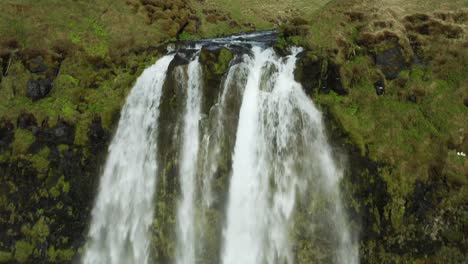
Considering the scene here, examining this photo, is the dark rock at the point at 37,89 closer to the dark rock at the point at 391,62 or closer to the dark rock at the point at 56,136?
the dark rock at the point at 56,136

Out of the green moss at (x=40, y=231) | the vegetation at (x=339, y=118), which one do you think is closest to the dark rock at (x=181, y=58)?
the vegetation at (x=339, y=118)

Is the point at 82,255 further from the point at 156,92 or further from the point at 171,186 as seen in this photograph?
the point at 156,92

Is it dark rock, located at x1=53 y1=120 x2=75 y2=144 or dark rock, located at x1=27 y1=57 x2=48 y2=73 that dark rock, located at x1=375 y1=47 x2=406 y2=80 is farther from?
dark rock, located at x1=27 y1=57 x2=48 y2=73

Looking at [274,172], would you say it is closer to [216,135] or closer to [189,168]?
[216,135]

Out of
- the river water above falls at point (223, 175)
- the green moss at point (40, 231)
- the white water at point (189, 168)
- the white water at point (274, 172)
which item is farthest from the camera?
the green moss at point (40, 231)

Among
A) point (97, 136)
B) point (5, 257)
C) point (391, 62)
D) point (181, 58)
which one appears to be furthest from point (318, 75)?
point (5, 257)

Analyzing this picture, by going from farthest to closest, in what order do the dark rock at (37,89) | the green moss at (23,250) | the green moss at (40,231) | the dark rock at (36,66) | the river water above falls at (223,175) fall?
the dark rock at (36,66), the dark rock at (37,89), the green moss at (40,231), the green moss at (23,250), the river water above falls at (223,175)

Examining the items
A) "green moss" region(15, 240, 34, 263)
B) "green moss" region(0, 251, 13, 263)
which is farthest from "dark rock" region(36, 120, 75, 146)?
"green moss" region(0, 251, 13, 263)
